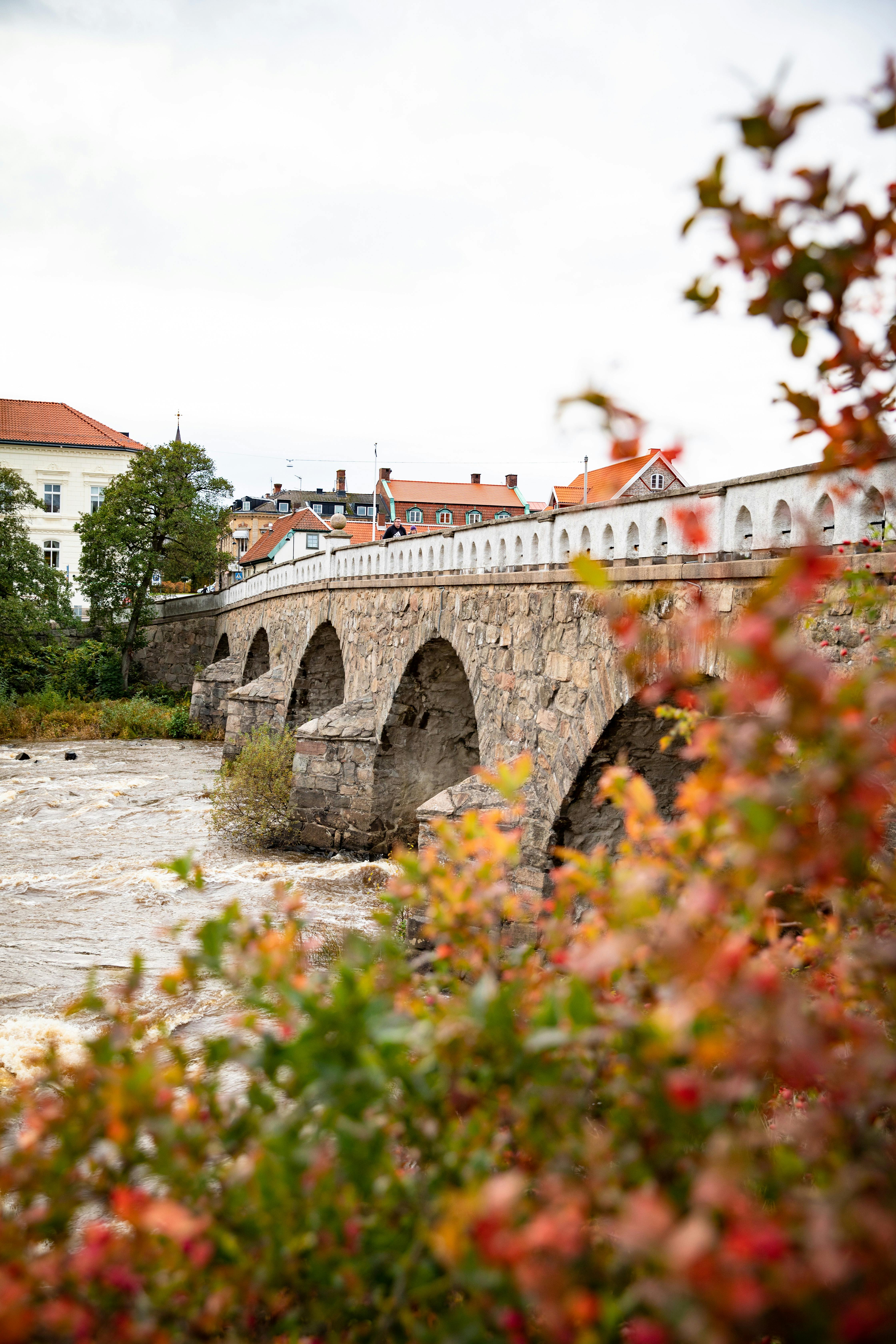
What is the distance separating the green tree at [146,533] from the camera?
3056cm

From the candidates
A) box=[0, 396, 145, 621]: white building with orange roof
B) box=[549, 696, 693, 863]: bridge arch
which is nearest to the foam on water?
box=[549, 696, 693, 863]: bridge arch

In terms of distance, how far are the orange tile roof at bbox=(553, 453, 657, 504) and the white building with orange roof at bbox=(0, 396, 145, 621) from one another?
20.7 metres

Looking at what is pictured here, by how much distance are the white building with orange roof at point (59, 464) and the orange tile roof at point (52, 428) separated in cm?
3

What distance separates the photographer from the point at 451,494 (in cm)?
5434

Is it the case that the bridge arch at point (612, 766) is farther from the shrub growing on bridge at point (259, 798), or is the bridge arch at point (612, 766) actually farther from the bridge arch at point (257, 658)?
the bridge arch at point (257, 658)

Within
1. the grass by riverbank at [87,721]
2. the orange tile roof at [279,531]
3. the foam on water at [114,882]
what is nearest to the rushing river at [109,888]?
the foam on water at [114,882]

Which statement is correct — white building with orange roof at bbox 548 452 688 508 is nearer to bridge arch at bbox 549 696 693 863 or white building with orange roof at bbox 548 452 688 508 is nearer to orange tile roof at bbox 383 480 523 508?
bridge arch at bbox 549 696 693 863

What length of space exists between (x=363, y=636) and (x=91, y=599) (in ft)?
66.4

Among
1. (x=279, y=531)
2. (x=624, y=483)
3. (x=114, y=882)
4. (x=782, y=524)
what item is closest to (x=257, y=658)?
(x=114, y=882)

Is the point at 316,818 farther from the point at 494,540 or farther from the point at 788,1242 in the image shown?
the point at 788,1242

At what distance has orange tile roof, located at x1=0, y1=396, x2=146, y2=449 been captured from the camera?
43.8 m

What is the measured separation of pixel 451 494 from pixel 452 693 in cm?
4300

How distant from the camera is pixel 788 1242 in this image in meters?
1.14

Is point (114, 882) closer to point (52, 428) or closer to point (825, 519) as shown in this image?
point (825, 519)
